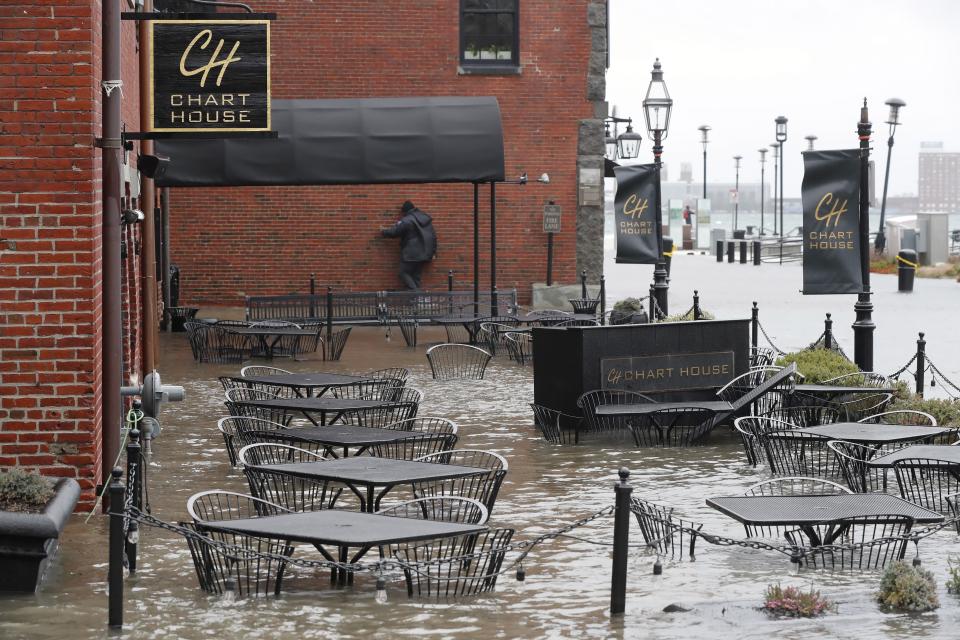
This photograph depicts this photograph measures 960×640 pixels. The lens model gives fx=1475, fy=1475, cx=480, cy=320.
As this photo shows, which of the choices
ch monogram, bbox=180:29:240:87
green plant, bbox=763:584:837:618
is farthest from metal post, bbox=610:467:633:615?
ch monogram, bbox=180:29:240:87

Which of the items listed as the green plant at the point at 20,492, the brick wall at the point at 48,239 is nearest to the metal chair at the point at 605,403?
the brick wall at the point at 48,239

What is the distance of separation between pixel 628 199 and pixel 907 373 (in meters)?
5.77

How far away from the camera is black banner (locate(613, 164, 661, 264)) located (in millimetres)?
24500

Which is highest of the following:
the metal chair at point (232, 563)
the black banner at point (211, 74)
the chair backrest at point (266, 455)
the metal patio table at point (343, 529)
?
the black banner at point (211, 74)

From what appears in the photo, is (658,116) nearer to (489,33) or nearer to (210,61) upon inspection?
(489,33)

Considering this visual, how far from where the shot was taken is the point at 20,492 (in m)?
9.34

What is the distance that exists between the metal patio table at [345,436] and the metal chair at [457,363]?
6.05 meters

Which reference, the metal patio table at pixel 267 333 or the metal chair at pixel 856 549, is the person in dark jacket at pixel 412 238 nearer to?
the metal patio table at pixel 267 333

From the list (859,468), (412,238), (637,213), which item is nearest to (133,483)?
(859,468)

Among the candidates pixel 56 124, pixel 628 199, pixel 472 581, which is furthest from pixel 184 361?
pixel 472 581

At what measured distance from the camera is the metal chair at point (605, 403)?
15.1 m

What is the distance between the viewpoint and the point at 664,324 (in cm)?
1600

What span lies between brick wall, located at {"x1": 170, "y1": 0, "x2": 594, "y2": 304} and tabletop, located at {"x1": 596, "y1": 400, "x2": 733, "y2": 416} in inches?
575

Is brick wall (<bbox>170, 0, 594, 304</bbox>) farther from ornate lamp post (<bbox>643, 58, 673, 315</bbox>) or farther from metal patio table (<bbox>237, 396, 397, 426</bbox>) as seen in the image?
metal patio table (<bbox>237, 396, 397, 426</bbox>)
